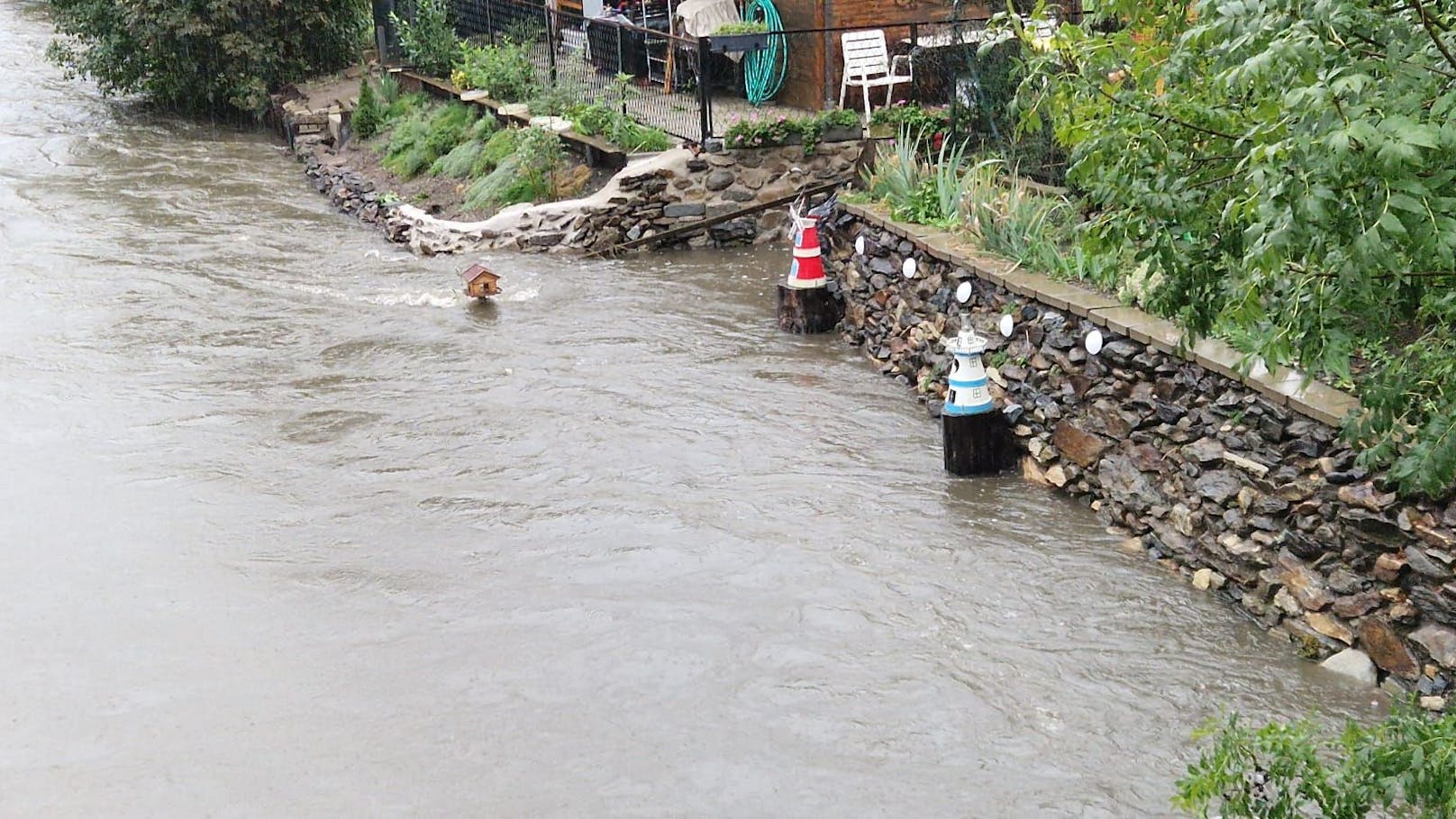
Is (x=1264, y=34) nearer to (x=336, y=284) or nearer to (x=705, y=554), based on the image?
(x=705, y=554)

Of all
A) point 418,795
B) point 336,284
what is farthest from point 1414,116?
point 336,284

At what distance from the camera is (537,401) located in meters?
10.3

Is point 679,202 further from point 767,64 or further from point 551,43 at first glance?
point 551,43

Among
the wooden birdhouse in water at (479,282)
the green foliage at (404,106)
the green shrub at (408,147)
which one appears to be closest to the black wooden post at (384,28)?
the green foliage at (404,106)

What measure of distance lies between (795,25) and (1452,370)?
13945 millimetres

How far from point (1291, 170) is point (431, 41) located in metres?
19.8

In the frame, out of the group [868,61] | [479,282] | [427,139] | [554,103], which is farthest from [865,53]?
[427,139]

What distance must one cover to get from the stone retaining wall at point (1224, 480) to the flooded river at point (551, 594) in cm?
23

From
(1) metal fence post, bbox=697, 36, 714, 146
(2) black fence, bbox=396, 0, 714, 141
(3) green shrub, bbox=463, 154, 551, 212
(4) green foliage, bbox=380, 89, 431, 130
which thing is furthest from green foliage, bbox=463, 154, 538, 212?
(4) green foliage, bbox=380, 89, 431, 130

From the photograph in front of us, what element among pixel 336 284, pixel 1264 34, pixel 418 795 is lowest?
pixel 418 795

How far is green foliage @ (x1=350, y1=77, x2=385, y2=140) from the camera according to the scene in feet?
69.5

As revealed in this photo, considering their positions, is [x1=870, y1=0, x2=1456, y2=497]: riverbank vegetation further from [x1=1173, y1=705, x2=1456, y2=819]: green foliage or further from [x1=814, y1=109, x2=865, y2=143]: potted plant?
[x1=814, y1=109, x2=865, y2=143]: potted plant

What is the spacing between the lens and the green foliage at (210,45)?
23.1 metres

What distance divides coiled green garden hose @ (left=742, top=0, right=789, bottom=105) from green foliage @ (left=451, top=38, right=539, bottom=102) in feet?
9.08
